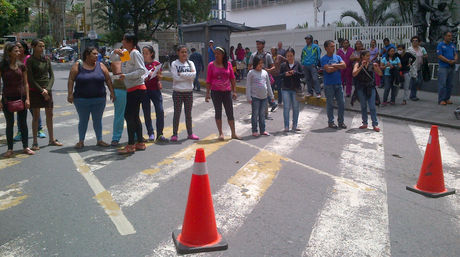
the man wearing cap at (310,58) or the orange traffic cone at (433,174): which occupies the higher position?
the man wearing cap at (310,58)

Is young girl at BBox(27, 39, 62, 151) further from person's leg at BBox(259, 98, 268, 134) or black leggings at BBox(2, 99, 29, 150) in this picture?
person's leg at BBox(259, 98, 268, 134)

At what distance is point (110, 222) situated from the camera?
448 cm

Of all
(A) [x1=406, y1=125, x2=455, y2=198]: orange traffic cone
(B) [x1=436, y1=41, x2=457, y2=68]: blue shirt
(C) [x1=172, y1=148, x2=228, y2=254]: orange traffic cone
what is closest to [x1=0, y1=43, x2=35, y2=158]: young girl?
(C) [x1=172, y1=148, x2=228, y2=254]: orange traffic cone

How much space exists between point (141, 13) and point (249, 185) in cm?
3266

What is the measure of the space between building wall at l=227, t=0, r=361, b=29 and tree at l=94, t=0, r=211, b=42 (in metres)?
10.00

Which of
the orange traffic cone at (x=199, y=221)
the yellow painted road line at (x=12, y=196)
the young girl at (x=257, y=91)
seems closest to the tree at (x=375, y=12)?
the young girl at (x=257, y=91)

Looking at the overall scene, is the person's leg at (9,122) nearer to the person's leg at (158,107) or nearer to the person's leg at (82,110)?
the person's leg at (82,110)

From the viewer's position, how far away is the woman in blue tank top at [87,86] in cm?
745

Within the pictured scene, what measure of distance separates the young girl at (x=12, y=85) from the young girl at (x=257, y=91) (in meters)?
4.15

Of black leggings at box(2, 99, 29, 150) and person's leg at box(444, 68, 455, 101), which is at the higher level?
person's leg at box(444, 68, 455, 101)

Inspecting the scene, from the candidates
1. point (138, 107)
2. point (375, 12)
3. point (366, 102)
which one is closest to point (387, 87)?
point (366, 102)

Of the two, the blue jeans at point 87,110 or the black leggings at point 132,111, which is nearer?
the black leggings at point 132,111

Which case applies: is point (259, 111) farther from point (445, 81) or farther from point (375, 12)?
point (375, 12)

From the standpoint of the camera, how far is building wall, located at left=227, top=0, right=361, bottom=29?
131 feet
